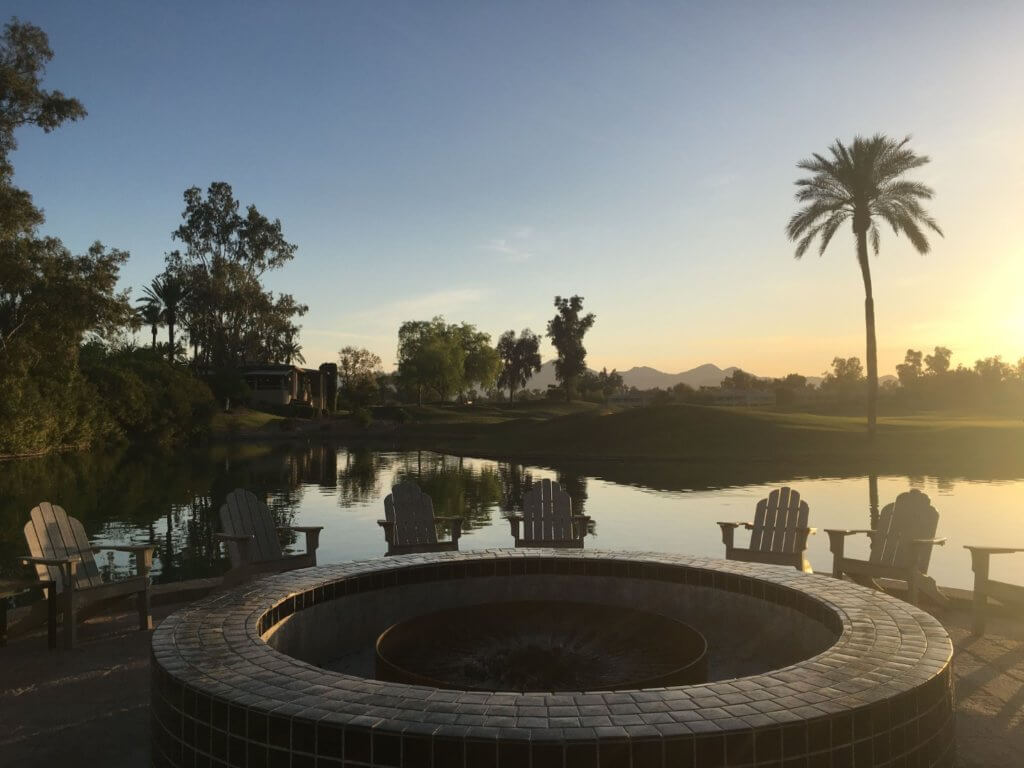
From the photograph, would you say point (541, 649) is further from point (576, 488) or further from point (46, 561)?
point (576, 488)

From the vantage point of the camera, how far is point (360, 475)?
974 inches

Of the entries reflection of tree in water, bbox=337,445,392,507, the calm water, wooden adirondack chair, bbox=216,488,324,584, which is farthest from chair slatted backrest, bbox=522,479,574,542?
reflection of tree in water, bbox=337,445,392,507

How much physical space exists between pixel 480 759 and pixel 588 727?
0.36 m

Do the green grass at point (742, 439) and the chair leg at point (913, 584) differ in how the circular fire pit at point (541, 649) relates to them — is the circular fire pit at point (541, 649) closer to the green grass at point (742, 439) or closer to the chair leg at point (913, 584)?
the chair leg at point (913, 584)

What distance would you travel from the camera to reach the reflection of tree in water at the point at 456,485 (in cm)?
1579

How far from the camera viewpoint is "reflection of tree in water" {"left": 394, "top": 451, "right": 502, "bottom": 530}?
15792 mm

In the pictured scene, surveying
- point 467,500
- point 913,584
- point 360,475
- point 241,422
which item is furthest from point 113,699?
point 241,422

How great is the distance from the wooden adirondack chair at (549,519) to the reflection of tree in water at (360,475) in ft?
33.1

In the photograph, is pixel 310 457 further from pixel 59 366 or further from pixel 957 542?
pixel 957 542

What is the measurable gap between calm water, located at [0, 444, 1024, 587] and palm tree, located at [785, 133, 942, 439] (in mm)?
8375

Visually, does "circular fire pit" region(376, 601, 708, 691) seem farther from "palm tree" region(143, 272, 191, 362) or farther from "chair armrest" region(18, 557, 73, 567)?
"palm tree" region(143, 272, 191, 362)

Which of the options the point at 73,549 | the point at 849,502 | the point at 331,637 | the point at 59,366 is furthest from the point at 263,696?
the point at 59,366

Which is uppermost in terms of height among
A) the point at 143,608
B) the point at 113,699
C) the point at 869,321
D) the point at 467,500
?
the point at 869,321

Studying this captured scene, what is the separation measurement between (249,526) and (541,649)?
144 inches
